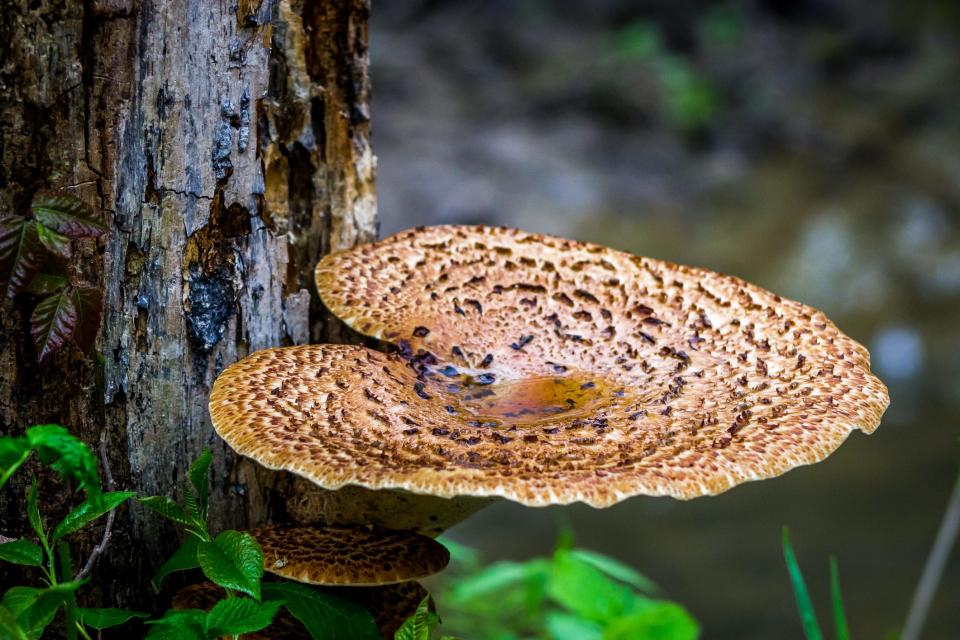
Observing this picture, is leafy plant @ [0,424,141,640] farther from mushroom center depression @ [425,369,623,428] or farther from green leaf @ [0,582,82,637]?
mushroom center depression @ [425,369,623,428]

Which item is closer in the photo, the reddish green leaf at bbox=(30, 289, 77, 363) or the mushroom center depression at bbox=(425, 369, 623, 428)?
the reddish green leaf at bbox=(30, 289, 77, 363)

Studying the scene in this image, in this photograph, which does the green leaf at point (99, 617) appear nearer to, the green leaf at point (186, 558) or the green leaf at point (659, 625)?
the green leaf at point (186, 558)

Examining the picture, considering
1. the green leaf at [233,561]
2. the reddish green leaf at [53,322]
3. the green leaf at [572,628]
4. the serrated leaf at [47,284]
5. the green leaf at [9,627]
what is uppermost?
the serrated leaf at [47,284]

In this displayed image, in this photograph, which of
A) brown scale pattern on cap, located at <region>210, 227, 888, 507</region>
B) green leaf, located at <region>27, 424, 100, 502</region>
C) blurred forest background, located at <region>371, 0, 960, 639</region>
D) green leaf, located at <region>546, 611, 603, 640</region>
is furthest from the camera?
blurred forest background, located at <region>371, 0, 960, 639</region>

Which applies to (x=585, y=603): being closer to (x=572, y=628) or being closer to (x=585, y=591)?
(x=585, y=591)

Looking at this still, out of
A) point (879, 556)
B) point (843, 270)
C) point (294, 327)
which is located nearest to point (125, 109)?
point (294, 327)

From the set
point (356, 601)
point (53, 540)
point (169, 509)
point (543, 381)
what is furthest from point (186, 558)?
point (543, 381)

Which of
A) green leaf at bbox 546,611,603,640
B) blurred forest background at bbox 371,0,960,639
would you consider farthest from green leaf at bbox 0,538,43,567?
blurred forest background at bbox 371,0,960,639

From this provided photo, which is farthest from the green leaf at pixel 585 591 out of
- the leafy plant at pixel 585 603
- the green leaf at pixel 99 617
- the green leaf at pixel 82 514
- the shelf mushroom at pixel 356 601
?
the green leaf at pixel 82 514
